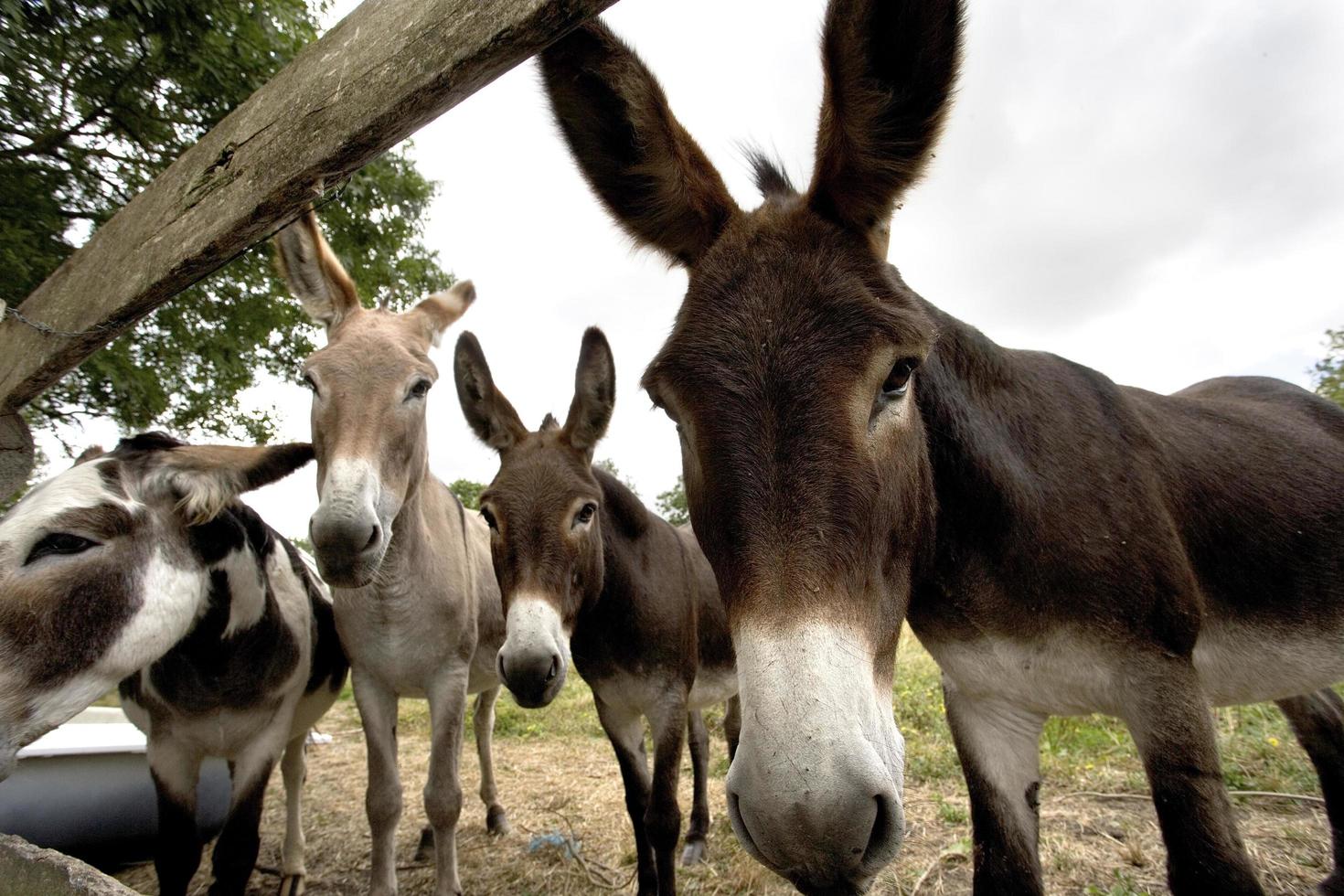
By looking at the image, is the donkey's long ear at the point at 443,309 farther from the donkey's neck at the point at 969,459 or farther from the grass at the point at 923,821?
the grass at the point at 923,821

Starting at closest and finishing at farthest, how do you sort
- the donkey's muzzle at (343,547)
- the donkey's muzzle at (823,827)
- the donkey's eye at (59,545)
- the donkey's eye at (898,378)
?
1. the donkey's muzzle at (823,827)
2. the donkey's eye at (898,378)
3. the donkey's eye at (59,545)
4. the donkey's muzzle at (343,547)

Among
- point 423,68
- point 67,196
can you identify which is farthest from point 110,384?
point 423,68

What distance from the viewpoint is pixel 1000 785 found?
2.34 metres

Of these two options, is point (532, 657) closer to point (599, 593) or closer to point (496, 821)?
point (599, 593)

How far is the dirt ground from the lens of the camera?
3459 mm

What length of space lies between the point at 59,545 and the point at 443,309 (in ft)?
8.32

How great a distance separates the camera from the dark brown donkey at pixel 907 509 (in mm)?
1303

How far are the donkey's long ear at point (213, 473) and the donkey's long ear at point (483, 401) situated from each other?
52.0 inches

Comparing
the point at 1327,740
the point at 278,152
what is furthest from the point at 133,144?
the point at 1327,740

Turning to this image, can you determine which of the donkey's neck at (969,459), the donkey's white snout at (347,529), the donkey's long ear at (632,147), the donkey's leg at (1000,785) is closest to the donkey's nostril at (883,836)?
the donkey's neck at (969,459)

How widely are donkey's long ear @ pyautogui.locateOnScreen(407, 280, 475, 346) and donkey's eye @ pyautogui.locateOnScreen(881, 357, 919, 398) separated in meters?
3.43

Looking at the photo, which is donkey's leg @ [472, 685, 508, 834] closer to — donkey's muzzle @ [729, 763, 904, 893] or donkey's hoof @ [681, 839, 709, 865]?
donkey's hoof @ [681, 839, 709, 865]

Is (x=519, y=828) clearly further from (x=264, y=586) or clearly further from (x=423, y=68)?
(x=423, y=68)

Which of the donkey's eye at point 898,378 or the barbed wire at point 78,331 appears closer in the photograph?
the donkey's eye at point 898,378
